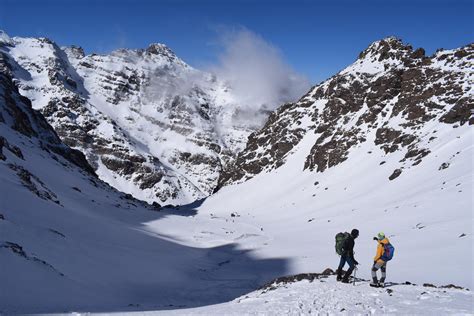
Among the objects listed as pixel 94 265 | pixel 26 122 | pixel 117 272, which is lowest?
pixel 117 272

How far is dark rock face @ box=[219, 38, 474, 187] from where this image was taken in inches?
2660

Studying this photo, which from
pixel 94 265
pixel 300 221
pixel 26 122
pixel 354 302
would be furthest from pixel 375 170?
pixel 26 122

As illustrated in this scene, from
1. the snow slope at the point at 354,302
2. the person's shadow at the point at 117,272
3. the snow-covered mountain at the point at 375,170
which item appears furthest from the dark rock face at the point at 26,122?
the snow slope at the point at 354,302

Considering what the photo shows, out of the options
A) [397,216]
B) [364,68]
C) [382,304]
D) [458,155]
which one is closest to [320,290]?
[382,304]

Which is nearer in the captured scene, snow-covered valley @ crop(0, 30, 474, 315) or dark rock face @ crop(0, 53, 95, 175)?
snow-covered valley @ crop(0, 30, 474, 315)

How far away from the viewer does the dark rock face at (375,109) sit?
222 feet

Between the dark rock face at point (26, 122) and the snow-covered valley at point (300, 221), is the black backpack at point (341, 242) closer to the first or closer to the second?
the snow-covered valley at point (300, 221)

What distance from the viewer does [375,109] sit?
86000mm

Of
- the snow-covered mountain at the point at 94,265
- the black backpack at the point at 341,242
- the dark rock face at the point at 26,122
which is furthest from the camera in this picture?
the dark rock face at the point at 26,122

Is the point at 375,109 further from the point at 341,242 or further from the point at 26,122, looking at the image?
the point at 26,122

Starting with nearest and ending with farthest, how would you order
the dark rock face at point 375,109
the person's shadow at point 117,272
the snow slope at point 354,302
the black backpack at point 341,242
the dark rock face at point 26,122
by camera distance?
the snow slope at point 354,302 → the person's shadow at point 117,272 → the black backpack at point 341,242 → the dark rock face at point 375,109 → the dark rock face at point 26,122

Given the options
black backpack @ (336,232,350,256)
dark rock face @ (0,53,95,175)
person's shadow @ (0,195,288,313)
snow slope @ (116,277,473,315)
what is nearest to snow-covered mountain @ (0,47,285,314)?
person's shadow @ (0,195,288,313)

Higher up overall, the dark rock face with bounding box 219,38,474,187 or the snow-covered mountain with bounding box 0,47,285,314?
the dark rock face with bounding box 219,38,474,187

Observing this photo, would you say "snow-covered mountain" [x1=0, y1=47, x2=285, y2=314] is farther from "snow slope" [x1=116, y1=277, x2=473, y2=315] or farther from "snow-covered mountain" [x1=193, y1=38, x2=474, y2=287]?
"snow-covered mountain" [x1=193, y1=38, x2=474, y2=287]
